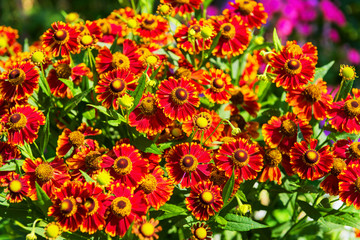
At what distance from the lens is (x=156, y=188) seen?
1120mm

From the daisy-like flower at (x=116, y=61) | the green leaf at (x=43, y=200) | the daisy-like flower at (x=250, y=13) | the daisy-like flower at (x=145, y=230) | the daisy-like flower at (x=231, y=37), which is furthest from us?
the daisy-like flower at (x=250, y=13)

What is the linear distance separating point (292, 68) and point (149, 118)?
450 millimetres

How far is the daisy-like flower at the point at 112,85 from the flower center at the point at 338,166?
616mm

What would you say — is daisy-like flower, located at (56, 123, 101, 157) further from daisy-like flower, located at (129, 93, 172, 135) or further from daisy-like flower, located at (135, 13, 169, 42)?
daisy-like flower, located at (135, 13, 169, 42)

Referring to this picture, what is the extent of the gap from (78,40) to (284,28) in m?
2.77

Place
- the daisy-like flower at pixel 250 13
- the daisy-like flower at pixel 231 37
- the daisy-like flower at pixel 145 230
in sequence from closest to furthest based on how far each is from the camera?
the daisy-like flower at pixel 145 230, the daisy-like flower at pixel 231 37, the daisy-like flower at pixel 250 13

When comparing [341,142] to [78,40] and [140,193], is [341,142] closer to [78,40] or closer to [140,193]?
[140,193]

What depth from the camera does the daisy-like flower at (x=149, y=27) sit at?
4.63 feet

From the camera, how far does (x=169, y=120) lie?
1.15 m

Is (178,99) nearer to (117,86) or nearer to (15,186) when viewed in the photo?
(117,86)

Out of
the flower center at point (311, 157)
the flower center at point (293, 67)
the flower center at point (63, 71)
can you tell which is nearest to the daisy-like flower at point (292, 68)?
the flower center at point (293, 67)

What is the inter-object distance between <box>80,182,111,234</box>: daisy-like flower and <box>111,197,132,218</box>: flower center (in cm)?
2

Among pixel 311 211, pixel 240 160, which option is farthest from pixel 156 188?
pixel 311 211

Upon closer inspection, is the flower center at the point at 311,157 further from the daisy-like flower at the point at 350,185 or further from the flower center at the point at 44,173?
the flower center at the point at 44,173
